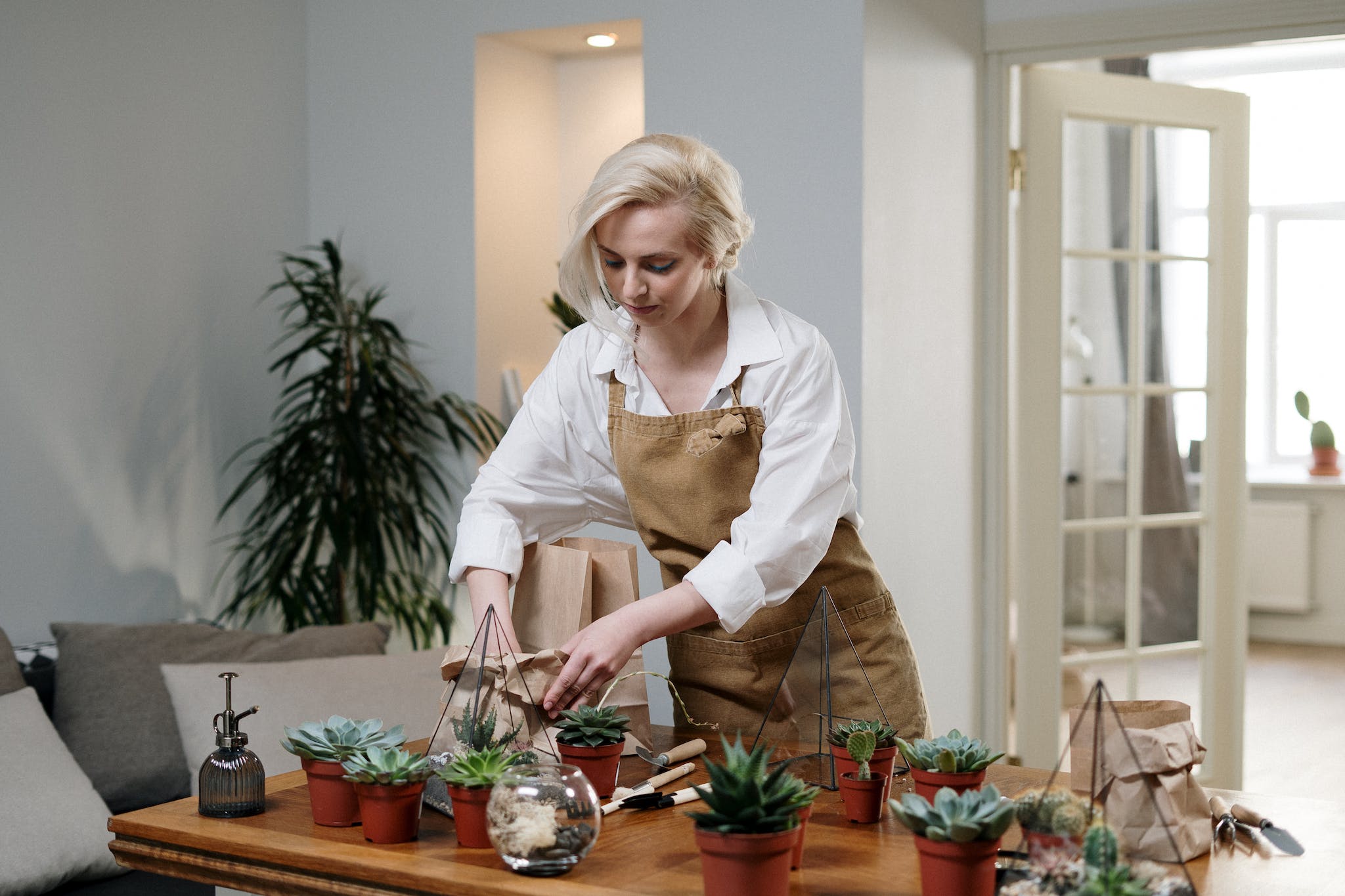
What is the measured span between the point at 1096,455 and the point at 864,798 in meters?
3.55

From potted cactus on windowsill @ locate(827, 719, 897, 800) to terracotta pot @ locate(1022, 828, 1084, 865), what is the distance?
29cm

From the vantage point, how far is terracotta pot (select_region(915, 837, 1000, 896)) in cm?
112

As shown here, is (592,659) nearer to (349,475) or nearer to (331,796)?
(331,796)

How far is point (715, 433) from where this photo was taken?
1.87 metres

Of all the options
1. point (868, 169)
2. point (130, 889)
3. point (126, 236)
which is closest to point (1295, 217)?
point (868, 169)

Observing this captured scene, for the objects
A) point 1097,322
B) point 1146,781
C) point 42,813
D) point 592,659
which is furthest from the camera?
point 1097,322

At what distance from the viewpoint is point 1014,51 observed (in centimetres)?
372

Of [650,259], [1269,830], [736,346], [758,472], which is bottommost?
[1269,830]

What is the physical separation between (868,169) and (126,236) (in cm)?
183

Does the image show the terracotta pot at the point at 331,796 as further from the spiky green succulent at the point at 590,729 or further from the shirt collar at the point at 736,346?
the shirt collar at the point at 736,346

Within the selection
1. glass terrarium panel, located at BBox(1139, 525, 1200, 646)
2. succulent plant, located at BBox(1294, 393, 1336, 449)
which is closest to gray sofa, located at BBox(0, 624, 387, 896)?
glass terrarium panel, located at BBox(1139, 525, 1200, 646)

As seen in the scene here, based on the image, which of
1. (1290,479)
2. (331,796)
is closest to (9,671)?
(331,796)

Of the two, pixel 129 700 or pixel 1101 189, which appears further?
pixel 1101 189

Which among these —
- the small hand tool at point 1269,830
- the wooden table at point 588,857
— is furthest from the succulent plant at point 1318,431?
the small hand tool at point 1269,830
